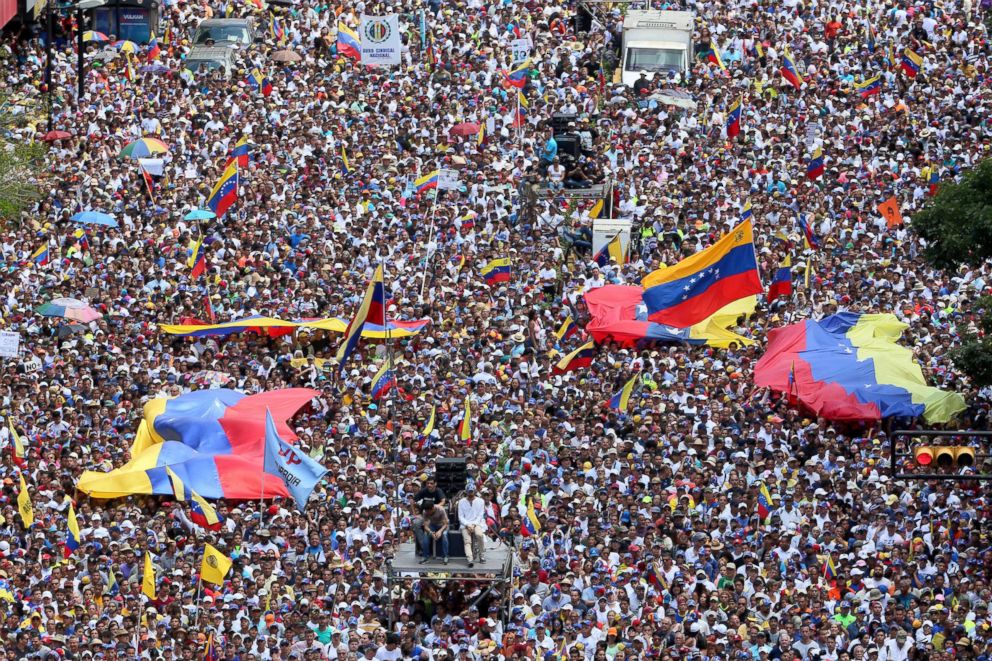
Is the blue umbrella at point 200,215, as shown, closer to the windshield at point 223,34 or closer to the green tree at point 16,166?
the green tree at point 16,166

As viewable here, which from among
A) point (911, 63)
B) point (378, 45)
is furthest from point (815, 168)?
point (378, 45)

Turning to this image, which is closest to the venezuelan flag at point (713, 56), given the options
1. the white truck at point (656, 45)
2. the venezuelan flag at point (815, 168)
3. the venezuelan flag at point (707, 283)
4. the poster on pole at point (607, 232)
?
the white truck at point (656, 45)

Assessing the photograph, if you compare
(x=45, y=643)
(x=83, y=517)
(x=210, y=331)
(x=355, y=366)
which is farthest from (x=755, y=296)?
(x=45, y=643)

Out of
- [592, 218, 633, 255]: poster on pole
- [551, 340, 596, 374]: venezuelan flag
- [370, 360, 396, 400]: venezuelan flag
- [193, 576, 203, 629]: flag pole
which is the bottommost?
[193, 576, 203, 629]: flag pole

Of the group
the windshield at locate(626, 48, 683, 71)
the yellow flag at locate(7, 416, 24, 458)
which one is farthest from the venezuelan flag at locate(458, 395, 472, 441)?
the windshield at locate(626, 48, 683, 71)

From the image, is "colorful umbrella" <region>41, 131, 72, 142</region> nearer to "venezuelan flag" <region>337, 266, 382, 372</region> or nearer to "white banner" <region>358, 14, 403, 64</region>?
"white banner" <region>358, 14, 403, 64</region>
